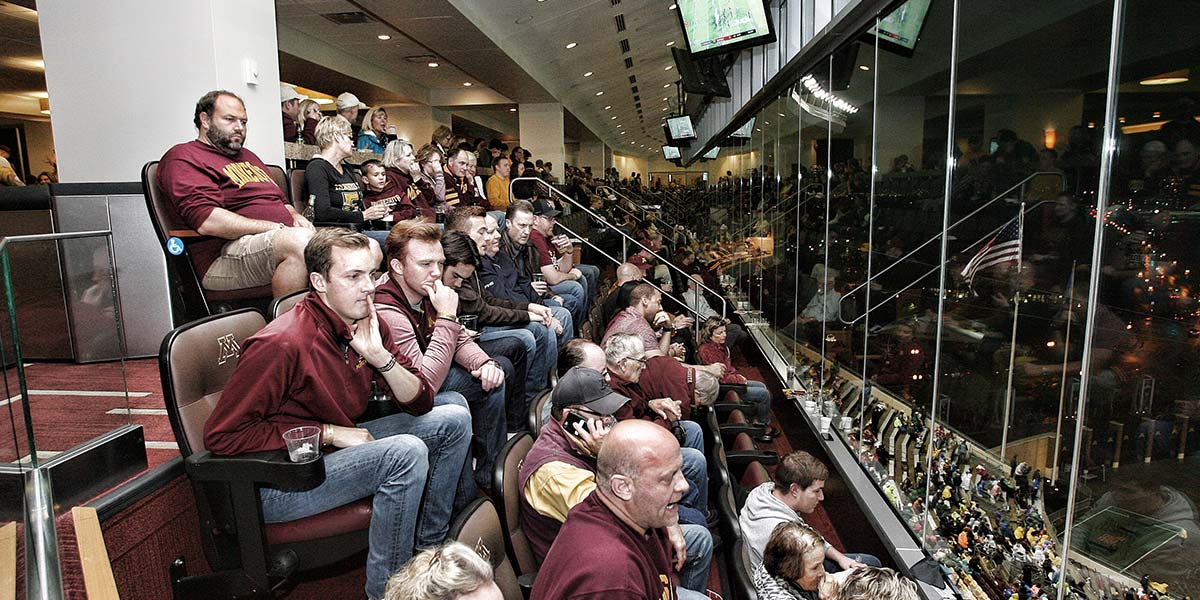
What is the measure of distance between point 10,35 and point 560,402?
956cm

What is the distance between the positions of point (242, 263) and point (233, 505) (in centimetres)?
126

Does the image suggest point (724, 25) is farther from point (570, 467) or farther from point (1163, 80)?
point (570, 467)

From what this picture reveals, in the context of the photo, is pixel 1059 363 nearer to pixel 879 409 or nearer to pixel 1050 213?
pixel 1050 213

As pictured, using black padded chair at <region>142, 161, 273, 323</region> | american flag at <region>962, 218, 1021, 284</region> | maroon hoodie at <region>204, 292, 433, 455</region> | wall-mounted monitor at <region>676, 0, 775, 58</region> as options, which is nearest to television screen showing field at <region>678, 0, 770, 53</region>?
wall-mounted monitor at <region>676, 0, 775, 58</region>

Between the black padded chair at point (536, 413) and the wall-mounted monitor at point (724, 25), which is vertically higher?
the wall-mounted monitor at point (724, 25)

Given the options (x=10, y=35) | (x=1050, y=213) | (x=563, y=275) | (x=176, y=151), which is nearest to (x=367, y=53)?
(x=10, y=35)

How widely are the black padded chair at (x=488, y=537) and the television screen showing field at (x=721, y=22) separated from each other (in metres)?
4.71

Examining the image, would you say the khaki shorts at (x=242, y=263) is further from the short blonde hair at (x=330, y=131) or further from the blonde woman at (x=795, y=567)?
the blonde woman at (x=795, y=567)

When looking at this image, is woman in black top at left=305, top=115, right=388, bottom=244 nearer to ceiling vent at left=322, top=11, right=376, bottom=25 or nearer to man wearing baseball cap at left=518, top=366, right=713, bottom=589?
man wearing baseball cap at left=518, top=366, right=713, bottom=589

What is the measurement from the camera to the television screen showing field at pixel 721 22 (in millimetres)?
5648

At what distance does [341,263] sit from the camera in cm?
220

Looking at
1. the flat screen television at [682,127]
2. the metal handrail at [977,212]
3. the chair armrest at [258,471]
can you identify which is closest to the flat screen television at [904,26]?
the metal handrail at [977,212]

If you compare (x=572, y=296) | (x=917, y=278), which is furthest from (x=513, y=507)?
(x=572, y=296)

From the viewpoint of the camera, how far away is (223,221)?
109 inches
